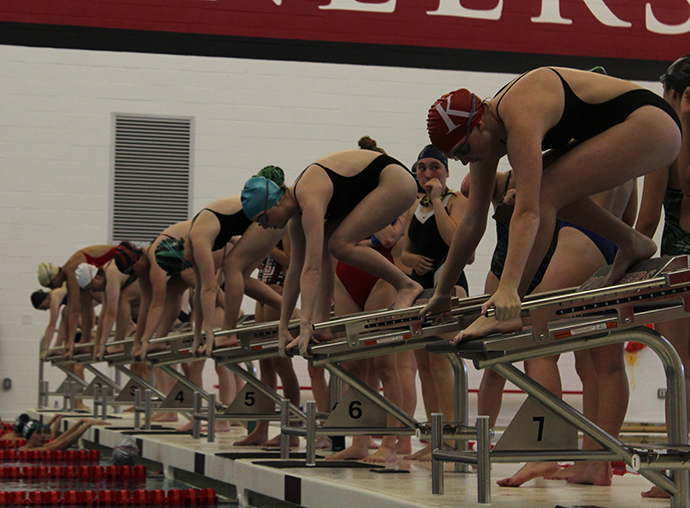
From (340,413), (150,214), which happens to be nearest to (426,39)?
(150,214)

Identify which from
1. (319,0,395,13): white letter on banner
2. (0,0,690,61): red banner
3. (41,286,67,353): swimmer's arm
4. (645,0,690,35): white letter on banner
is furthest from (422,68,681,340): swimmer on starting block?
(645,0,690,35): white letter on banner

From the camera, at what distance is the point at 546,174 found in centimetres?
247

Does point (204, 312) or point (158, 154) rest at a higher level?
point (158, 154)

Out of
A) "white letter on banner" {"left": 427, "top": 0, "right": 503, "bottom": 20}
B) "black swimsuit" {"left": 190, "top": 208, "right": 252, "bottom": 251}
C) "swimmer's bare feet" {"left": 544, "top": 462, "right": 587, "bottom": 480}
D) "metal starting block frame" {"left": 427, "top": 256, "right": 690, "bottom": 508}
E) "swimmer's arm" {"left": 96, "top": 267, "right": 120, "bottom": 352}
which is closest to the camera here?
"metal starting block frame" {"left": 427, "top": 256, "right": 690, "bottom": 508}

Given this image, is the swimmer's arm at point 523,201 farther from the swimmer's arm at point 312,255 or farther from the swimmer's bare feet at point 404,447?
the swimmer's bare feet at point 404,447

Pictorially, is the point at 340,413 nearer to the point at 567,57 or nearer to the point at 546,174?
the point at 546,174

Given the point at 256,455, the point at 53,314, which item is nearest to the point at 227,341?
the point at 256,455

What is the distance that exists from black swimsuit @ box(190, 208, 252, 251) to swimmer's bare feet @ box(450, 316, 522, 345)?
321 cm

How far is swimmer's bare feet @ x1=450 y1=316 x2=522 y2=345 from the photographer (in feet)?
7.74

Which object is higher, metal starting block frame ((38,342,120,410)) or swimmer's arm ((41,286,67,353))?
swimmer's arm ((41,286,67,353))

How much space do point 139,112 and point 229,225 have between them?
580 centimetres

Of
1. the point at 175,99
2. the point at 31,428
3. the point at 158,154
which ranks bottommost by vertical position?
the point at 31,428

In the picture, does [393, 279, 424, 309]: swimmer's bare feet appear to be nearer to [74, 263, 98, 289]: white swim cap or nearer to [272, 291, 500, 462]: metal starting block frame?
[272, 291, 500, 462]: metal starting block frame

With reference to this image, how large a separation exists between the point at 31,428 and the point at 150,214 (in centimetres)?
433
